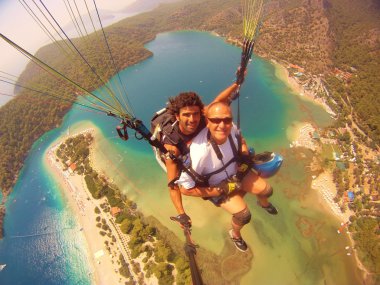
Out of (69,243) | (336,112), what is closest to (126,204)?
(69,243)

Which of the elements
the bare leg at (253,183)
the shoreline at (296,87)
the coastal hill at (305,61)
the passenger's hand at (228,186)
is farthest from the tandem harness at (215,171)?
the shoreline at (296,87)

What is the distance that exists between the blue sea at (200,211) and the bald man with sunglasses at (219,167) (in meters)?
12.2

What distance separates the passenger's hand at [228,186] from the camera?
3.10m

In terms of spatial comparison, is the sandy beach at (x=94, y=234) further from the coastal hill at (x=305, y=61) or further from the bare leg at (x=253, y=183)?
the bare leg at (x=253, y=183)

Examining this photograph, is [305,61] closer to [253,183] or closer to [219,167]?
[253,183]

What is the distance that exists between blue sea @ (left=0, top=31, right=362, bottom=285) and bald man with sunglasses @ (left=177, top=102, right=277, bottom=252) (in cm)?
1218

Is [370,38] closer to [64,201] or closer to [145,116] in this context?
[145,116]

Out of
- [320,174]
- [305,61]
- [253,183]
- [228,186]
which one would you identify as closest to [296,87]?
[305,61]

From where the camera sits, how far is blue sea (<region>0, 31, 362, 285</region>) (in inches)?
541

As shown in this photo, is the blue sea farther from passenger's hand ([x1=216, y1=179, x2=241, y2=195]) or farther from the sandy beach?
passenger's hand ([x1=216, y1=179, x2=241, y2=195])

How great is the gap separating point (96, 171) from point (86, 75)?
22.2 meters

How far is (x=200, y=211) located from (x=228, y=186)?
13.8 m

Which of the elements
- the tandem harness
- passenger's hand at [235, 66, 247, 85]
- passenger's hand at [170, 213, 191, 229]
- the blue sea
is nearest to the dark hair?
the tandem harness

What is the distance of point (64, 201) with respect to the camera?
66.3ft
